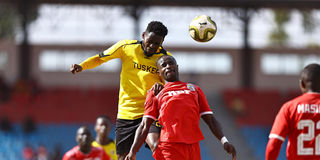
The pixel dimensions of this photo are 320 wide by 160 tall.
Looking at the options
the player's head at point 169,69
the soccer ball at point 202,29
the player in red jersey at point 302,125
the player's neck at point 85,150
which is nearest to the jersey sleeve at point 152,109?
the player's head at point 169,69

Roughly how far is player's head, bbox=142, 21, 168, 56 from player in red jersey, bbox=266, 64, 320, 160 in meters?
2.10

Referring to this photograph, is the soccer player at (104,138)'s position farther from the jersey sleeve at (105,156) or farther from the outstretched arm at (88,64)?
the outstretched arm at (88,64)

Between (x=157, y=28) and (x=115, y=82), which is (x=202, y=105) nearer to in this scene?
(x=157, y=28)

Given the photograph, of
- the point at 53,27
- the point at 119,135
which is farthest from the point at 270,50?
the point at 119,135

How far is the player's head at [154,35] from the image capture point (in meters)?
6.61

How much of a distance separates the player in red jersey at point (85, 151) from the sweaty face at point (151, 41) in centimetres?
302

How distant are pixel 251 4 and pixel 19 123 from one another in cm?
1341

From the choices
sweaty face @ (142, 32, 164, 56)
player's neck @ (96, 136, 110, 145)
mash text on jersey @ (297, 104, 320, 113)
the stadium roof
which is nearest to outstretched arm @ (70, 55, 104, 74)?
sweaty face @ (142, 32, 164, 56)

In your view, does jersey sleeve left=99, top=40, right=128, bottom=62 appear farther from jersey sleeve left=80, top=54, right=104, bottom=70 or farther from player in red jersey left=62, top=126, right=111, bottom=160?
player in red jersey left=62, top=126, right=111, bottom=160

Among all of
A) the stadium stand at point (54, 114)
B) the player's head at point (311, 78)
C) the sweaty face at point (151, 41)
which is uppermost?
the sweaty face at point (151, 41)

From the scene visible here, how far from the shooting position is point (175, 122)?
580 centimetres

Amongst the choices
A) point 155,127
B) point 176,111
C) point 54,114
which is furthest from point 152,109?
point 54,114

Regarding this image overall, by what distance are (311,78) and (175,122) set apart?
1542 millimetres

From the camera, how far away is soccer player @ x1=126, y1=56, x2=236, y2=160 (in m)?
5.80
